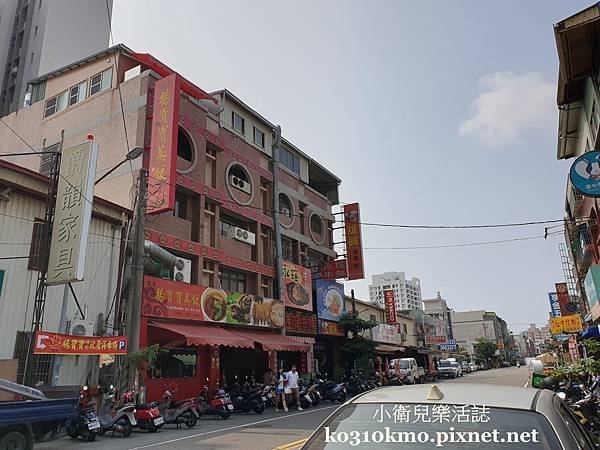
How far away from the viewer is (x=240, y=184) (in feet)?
78.3

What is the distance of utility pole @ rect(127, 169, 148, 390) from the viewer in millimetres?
12984

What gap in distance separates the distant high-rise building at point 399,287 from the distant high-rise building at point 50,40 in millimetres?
98331

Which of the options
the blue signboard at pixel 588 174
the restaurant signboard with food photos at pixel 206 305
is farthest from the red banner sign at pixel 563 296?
the blue signboard at pixel 588 174

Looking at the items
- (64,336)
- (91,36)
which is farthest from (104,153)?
(91,36)

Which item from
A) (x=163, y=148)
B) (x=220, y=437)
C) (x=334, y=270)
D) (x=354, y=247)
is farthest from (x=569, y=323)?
(x=220, y=437)

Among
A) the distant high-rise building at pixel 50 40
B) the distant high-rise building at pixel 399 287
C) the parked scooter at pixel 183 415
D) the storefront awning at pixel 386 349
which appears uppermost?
the distant high-rise building at pixel 50 40

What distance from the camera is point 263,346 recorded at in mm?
19719

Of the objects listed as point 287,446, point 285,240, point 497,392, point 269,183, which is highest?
point 269,183

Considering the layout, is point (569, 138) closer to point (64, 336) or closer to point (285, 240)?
point (285, 240)

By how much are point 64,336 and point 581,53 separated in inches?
606

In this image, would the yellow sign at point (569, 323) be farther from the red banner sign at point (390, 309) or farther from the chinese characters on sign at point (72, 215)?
the chinese characters on sign at point (72, 215)

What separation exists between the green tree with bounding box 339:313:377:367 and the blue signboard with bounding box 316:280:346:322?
2.44ft

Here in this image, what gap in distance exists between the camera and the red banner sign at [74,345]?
36.4ft

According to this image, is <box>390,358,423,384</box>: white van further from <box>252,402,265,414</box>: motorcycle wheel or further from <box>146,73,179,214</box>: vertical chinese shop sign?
<box>146,73,179,214</box>: vertical chinese shop sign
